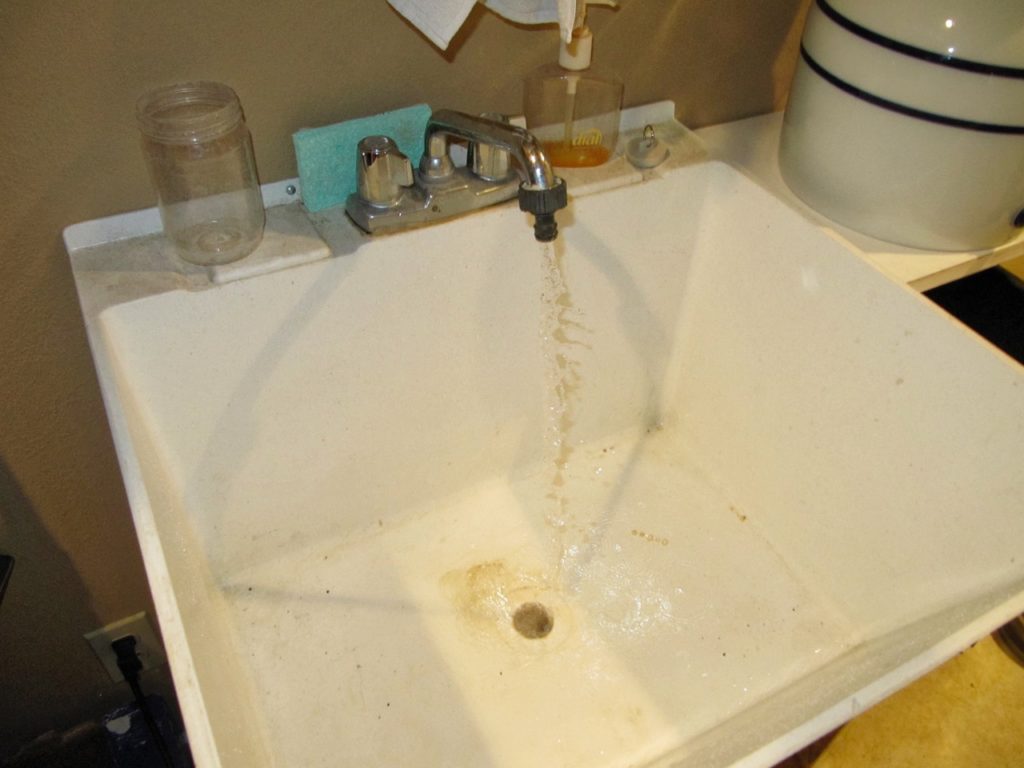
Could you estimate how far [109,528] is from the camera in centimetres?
86

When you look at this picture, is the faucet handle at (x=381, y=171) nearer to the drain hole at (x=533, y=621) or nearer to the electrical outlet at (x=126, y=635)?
the drain hole at (x=533, y=621)

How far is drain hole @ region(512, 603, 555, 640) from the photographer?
0.82 metres

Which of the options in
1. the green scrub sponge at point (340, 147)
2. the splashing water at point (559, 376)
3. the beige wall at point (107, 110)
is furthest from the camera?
the splashing water at point (559, 376)

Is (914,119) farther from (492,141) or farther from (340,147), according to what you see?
(340,147)

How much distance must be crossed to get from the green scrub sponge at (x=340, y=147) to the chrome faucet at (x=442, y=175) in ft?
0.07

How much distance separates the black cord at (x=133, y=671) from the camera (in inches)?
37.7

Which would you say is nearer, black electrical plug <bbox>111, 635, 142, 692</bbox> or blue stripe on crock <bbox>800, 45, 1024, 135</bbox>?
blue stripe on crock <bbox>800, 45, 1024, 135</bbox>

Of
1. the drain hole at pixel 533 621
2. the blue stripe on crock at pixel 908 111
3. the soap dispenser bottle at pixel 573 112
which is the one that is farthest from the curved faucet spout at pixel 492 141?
the drain hole at pixel 533 621

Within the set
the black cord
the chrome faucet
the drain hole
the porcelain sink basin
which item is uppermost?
the chrome faucet

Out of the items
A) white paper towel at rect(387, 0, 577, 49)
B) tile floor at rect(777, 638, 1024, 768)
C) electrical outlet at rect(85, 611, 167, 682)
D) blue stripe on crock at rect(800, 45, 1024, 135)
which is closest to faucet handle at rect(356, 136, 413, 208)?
white paper towel at rect(387, 0, 577, 49)

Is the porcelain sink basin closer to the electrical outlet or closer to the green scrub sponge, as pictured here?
the green scrub sponge

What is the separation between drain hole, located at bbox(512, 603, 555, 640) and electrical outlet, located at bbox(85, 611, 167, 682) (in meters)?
0.50

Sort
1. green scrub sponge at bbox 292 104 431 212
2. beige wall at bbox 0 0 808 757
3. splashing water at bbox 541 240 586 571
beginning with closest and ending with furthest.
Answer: beige wall at bbox 0 0 808 757, green scrub sponge at bbox 292 104 431 212, splashing water at bbox 541 240 586 571

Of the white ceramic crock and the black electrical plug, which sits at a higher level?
the white ceramic crock
